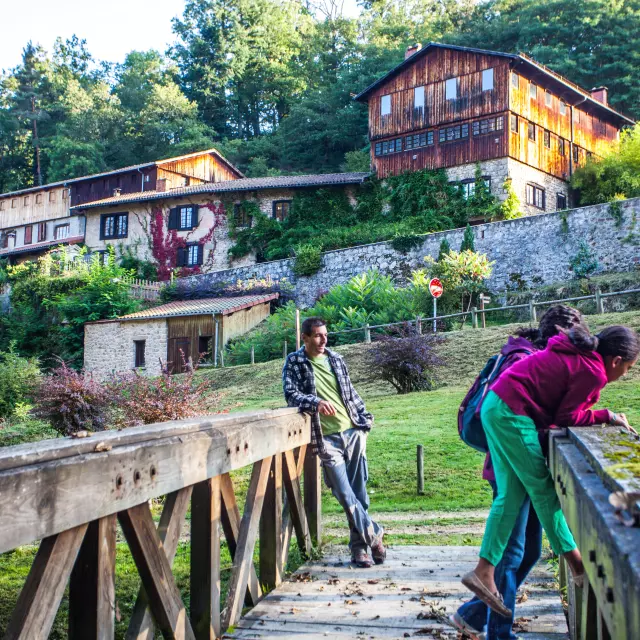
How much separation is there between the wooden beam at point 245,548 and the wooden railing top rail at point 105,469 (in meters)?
0.30

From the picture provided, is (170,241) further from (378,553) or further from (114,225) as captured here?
(378,553)

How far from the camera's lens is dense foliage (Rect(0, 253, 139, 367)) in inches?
1438

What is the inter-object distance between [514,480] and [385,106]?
3797 cm

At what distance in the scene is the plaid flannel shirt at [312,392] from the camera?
5451mm

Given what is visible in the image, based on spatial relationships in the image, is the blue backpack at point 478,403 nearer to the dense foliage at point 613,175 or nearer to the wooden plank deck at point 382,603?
the wooden plank deck at point 382,603

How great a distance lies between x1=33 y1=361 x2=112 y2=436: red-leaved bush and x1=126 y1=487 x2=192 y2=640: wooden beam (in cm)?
1046

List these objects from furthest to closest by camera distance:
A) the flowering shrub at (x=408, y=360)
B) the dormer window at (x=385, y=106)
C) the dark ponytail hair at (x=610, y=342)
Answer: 1. the dormer window at (x=385, y=106)
2. the flowering shrub at (x=408, y=360)
3. the dark ponytail hair at (x=610, y=342)

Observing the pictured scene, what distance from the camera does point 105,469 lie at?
2.65 m

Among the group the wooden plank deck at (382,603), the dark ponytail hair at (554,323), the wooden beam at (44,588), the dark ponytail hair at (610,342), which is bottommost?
the wooden plank deck at (382,603)

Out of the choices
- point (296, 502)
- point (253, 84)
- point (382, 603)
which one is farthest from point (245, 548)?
point (253, 84)

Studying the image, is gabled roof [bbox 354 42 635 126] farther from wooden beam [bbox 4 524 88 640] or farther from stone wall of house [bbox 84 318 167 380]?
wooden beam [bbox 4 524 88 640]

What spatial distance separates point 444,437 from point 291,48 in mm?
56755

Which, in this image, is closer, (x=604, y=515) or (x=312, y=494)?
(x=604, y=515)

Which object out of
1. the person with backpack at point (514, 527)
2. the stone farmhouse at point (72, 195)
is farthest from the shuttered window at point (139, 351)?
the person with backpack at point (514, 527)
